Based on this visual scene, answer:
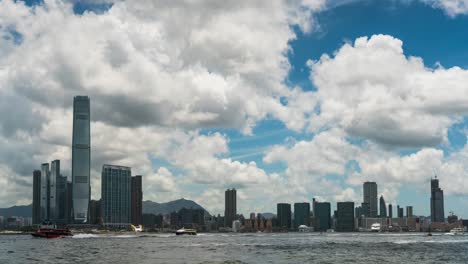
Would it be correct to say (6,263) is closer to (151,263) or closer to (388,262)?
(151,263)

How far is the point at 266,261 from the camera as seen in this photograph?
139 m

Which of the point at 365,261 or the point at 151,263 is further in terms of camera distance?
the point at 365,261

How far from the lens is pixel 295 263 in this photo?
13262 cm

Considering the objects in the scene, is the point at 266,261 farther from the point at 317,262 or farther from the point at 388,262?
the point at 388,262

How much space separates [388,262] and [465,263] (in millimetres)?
17575

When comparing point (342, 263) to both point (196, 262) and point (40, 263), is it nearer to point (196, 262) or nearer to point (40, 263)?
point (196, 262)

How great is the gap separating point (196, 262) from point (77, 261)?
100 ft

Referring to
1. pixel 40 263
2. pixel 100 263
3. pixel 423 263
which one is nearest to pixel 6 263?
pixel 40 263

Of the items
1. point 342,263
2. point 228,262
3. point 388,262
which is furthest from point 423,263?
point 228,262

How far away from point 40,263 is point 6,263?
27.7ft

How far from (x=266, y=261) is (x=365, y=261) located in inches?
938

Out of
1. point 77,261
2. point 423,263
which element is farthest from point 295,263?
point 77,261

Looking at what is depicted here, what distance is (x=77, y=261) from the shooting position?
141 m

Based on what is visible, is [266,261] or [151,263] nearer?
[151,263]
